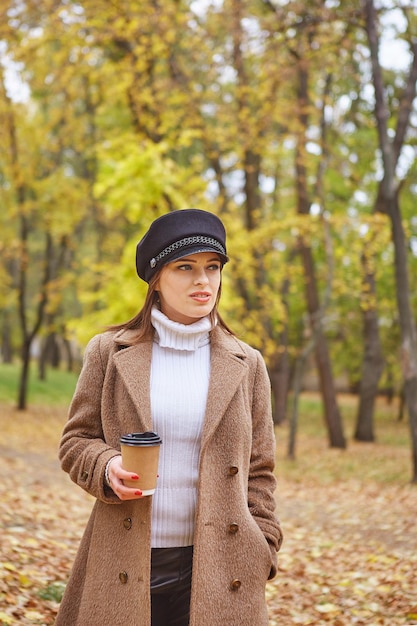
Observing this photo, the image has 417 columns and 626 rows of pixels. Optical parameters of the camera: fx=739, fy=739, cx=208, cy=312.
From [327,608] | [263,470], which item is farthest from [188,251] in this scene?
[327,608]

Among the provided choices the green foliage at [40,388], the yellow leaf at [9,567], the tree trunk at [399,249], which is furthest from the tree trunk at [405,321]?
the green foliage at [40,388]

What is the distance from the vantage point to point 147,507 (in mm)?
2299

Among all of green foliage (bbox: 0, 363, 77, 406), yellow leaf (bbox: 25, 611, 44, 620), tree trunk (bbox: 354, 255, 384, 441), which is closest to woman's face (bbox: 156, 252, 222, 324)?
yellow leaf (bbox: 25, 611, 44, 620)

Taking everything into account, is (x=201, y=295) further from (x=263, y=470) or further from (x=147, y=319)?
(x=263, y=470)

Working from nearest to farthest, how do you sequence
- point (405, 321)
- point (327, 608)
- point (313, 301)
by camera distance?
point (327, 608) < point (405, 321) < point (313, 301)

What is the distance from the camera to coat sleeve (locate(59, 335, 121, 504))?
7.66ft

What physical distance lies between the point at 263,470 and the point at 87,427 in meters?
0.62

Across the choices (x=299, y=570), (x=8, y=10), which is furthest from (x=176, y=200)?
(x=299, y=570)

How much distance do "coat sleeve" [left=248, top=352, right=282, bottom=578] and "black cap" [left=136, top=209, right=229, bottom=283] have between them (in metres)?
0.48

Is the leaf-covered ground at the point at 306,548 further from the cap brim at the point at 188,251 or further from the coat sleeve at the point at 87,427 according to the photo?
the cap brim at the point at 188,251

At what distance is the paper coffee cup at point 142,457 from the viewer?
2.11m

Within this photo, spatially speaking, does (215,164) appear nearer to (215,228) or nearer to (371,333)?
(371,333)

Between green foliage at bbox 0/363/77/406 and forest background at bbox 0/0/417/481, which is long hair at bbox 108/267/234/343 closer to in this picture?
forest background at bbox 0/0/417/481

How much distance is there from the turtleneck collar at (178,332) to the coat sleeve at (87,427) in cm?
19
